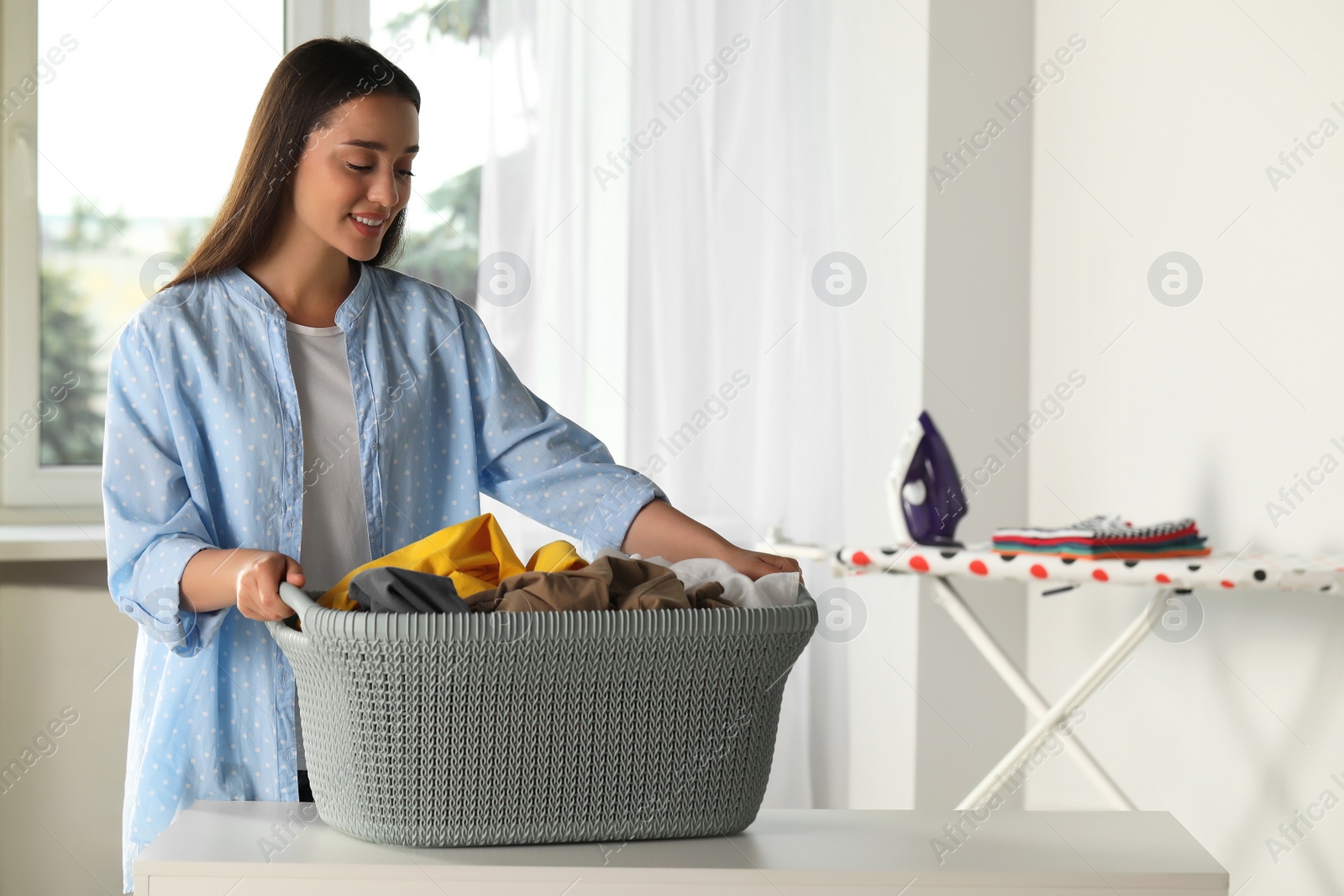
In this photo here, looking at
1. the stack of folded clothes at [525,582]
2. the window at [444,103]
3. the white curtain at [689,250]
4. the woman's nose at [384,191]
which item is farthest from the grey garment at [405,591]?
the window at [444,103]

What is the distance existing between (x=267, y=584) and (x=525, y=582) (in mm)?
205

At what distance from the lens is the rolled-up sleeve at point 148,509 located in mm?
1090

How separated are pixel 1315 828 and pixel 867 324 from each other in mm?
1331

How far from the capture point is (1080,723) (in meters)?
2.44

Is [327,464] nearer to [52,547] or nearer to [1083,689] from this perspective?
[1083,689]

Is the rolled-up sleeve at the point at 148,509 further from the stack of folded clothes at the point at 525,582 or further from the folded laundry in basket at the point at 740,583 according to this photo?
the folded laundry in basket at the point at 740,583

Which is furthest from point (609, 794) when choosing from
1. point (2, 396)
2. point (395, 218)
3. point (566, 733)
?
point (2, 396)

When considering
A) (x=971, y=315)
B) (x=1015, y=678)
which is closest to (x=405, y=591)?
(x=1015, y=678)

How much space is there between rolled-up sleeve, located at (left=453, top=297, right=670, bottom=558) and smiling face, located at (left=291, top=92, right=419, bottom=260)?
0.17m

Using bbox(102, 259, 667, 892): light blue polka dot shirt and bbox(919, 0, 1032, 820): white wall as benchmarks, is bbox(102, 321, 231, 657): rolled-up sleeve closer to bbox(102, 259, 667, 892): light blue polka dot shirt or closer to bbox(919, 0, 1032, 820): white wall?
bbox(102, 259, 667, 892): light blue polka dot shirt

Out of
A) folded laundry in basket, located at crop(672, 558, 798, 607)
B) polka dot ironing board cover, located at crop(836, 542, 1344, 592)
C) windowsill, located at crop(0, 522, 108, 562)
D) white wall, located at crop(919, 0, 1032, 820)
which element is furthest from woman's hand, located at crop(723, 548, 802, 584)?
windowsill, located at crop(0, 522, 108, 562)

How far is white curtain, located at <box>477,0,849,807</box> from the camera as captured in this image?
2680mm

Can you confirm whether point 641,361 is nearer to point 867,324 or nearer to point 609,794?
point 867,324

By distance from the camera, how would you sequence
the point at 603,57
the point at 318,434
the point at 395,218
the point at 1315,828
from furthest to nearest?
the point at 603,57
the point at 1315,828
the point at 395,218
the point at 318,434
